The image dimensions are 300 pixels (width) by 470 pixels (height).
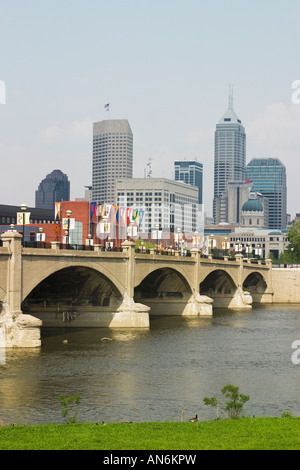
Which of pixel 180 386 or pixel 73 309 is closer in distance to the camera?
pixel 180 386

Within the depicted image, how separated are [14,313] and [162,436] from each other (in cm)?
4029

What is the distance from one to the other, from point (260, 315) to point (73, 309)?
41.2m

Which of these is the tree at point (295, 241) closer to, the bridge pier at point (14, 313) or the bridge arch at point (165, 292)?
the bridge arch at point (165, 292)

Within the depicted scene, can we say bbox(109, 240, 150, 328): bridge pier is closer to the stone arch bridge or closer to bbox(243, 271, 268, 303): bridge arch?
the stone arch bridge

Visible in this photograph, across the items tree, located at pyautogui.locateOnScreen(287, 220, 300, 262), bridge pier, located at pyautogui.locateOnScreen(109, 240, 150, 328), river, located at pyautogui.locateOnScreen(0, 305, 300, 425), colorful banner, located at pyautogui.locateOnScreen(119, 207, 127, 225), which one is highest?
colorful banner, located at pyautogui.locateOnScreen(119, 207, 127, 225)

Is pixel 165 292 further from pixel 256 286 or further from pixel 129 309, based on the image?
pixel 256 286

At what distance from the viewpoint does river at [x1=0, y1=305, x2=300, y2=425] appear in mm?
43812

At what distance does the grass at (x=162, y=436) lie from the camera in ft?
84.7

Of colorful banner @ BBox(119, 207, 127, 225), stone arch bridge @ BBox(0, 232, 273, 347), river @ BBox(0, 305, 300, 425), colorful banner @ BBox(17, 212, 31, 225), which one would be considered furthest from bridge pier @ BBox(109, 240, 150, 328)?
colorful banner @ BBox(119, 207, 127, 225)

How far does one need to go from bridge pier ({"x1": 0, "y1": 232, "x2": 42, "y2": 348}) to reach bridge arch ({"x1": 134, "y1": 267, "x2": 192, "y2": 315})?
4356 cm

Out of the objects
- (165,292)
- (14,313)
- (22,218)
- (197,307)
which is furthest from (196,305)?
(14,313)

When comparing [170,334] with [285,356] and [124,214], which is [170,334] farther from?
[124,214]

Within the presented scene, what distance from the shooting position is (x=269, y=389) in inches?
2013
